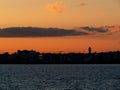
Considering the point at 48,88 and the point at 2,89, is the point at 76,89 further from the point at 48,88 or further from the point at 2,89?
the point at 2,89

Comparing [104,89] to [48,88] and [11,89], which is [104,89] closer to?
[48,88]

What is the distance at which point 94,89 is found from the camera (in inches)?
4168

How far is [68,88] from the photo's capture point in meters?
109

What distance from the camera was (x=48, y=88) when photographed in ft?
354

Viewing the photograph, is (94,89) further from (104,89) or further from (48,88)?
(48,88)

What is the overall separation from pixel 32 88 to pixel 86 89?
1066cm

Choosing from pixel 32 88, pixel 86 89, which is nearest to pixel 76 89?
pixel 86 89

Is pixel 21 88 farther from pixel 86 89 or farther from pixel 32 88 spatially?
pixel 86 89

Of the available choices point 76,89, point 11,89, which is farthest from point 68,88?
point 11,89

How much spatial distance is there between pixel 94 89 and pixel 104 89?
1.89 meters

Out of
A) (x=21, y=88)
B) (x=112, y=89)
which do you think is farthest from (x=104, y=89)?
(x=21, y=88)

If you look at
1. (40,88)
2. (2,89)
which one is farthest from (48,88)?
(2,89)

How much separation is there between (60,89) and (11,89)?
9154 mm

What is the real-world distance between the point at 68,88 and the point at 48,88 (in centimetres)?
403
